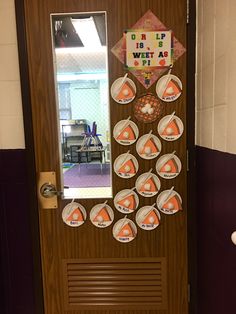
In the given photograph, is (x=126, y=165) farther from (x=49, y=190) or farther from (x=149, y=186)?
(x=49, y=190)

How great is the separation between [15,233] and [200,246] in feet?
3.41

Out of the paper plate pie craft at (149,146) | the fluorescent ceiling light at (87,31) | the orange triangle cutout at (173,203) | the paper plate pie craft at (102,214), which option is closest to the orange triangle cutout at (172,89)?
the paper plate pie craft at (149,146)

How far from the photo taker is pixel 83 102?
1480mm

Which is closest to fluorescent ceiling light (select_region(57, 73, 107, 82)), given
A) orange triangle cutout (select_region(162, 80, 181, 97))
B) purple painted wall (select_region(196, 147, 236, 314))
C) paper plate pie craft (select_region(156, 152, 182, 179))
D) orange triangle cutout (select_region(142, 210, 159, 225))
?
orange triangle cutout (select_region(162, 80, 181, 97))

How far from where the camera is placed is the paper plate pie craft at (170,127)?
56.9 inches

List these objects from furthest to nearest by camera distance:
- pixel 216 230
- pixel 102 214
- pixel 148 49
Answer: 1. pixel 102 214
2. pixel 148 49
3. pixel 216 230

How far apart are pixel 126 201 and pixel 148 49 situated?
0.82 meters

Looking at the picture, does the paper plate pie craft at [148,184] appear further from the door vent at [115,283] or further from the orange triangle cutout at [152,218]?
the door vent at [115,283]

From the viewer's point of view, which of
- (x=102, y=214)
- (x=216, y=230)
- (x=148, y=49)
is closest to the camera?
(x=216, y=230)

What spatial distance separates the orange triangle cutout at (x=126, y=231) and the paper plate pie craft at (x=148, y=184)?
0.66ft

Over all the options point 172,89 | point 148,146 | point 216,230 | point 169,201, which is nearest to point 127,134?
point 148,146

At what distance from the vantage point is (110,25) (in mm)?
1403

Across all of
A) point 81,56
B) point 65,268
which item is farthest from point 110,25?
point 65,268

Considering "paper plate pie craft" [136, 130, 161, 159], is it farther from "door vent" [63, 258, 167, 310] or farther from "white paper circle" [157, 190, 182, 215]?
"door vent" [63, 258, 167, 310]
